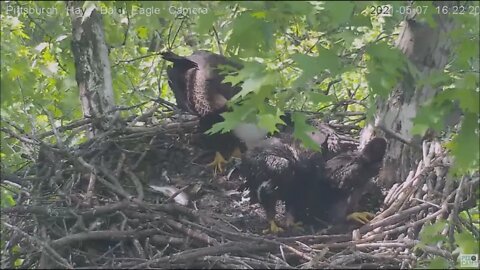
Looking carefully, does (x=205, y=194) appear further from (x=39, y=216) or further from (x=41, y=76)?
(x=41, y=76)

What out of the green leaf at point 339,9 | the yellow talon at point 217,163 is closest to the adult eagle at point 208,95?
the yellow talon at point 217,163

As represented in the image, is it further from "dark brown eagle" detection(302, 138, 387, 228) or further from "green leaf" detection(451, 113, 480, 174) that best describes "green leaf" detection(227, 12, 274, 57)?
"dark brown eagle" detection(302, 138, 387, 228)

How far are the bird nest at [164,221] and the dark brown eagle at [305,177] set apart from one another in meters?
0.23

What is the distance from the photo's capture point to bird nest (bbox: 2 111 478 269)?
15.4 ft

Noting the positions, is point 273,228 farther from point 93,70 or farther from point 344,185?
point 93,70

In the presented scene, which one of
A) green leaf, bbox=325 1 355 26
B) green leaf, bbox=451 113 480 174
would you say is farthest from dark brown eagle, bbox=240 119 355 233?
green leaf, bbox=325 1 355 26

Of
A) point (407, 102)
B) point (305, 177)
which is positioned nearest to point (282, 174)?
point (305, 177)

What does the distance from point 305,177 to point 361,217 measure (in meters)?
0.48

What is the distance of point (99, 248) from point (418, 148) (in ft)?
7.77

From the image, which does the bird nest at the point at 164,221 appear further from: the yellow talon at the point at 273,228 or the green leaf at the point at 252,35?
the green leaf at the point at 252,35

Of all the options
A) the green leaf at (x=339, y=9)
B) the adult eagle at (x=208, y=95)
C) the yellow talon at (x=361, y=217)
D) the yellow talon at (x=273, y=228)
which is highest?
the green leaf at (x=339, y=9)

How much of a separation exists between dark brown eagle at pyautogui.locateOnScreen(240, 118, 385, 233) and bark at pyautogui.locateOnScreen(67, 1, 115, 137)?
4.12ft

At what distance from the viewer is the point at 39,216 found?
491 centimetres

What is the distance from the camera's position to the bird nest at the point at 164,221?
4.70 meters
